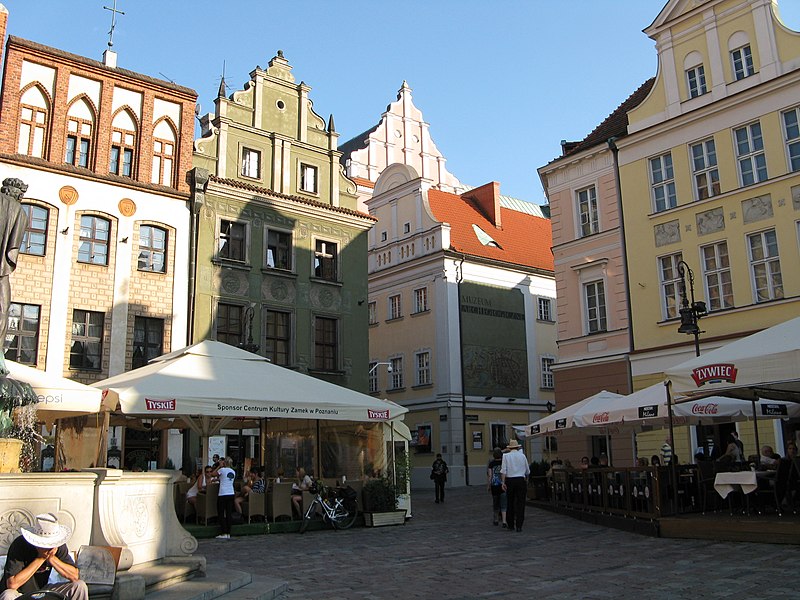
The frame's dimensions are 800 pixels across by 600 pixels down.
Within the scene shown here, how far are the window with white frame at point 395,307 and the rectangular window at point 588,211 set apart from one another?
1302 centimetres

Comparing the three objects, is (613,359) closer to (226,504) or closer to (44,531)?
(226,504)

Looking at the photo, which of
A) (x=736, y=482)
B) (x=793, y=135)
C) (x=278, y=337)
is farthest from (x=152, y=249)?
(x=793, y=135)

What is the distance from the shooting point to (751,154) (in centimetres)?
2259

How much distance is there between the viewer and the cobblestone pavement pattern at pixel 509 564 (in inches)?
324

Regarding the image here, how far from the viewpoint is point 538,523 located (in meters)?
16.6

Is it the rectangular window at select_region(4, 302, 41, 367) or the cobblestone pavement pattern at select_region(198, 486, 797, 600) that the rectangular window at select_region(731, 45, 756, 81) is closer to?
the cobblestone pavement pattern at select_region(198, 486, 797, 600)

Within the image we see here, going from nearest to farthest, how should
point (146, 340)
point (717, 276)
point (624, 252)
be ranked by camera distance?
point (717, 276), point (146, 340), point (624, 252)

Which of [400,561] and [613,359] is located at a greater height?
[613,359]

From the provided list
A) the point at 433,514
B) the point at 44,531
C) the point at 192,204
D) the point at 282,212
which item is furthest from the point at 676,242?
the point at 44,531

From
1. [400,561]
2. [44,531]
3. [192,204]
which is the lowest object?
[400,561]

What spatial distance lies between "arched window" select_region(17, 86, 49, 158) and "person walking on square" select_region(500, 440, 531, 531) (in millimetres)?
16579

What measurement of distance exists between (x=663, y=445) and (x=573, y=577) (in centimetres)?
1521

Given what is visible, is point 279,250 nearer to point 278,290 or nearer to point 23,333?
point 278,290

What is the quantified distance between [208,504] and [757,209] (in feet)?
55.2
